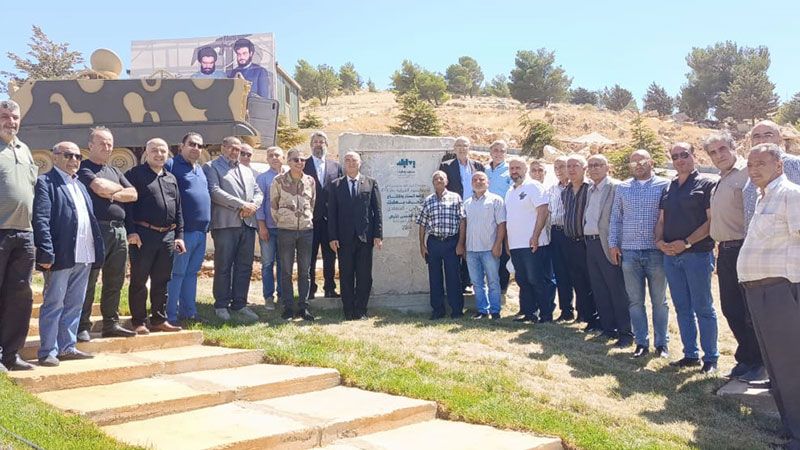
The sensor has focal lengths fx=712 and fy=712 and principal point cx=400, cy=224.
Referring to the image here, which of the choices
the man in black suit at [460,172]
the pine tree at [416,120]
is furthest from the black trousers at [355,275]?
the pine tree at [416,120]

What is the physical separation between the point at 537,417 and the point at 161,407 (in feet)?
7.56

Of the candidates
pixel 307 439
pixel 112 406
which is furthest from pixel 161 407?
pixel 307 439

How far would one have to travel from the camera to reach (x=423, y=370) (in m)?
5.43

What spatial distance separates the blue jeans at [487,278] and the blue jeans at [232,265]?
2.41 m

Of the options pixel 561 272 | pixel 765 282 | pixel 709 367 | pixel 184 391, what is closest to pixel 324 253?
pixel 561 272

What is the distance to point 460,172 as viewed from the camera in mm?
8414

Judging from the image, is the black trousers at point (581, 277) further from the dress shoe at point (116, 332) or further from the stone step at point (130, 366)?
the dress shoe at point (116, 332)

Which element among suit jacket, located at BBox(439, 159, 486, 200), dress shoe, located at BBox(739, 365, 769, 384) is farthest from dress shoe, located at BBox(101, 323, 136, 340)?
dress shoe, located at BBox(739, 365, 769, 384)

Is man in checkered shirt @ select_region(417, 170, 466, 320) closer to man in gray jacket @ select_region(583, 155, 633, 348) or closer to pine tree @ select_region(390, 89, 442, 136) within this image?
man in gray jacket @ select_region(583, 155, 633, 348)

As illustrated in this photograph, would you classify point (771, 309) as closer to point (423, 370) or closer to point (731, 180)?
point (731, 180)

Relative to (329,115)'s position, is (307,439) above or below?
below

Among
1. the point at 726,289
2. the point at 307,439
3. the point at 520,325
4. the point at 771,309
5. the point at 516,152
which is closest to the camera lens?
the point at 307,439

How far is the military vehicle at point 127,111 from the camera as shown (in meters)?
12.9

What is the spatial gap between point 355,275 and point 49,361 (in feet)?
11.4
